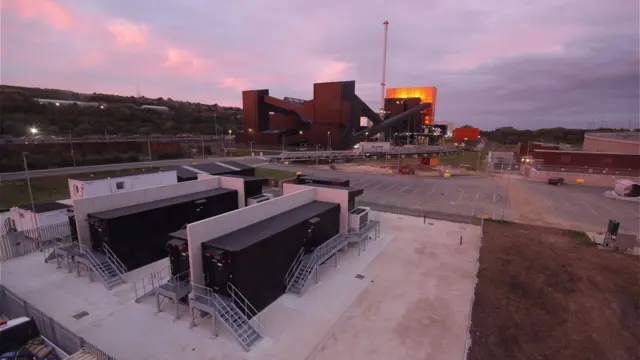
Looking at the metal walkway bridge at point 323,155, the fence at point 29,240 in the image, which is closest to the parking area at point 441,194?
the metal walkway bridge at point 323,155

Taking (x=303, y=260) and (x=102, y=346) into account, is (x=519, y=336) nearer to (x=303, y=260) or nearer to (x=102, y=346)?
(x=303, y=260)

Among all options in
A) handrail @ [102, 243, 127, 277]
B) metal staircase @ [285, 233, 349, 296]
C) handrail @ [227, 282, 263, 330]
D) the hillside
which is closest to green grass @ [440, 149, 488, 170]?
Result: metal staircase @ [285, 233, 349, 296]

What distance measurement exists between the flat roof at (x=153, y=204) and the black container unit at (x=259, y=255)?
6.88 metres

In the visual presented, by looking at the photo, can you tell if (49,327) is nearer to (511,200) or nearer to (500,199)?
(500,199)

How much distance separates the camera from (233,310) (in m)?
11.6

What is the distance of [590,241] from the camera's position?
21703mm

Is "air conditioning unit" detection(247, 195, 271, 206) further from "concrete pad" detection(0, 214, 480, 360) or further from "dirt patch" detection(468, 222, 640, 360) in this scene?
"dirt patch" detection(468, 222, 640, 360)

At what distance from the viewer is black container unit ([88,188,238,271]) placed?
15705 millimetres

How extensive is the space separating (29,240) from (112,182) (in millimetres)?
6480

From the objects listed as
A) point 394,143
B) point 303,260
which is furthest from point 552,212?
point 394,143

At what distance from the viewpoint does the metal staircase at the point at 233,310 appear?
11.1m

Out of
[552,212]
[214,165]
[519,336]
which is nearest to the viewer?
[519,336]

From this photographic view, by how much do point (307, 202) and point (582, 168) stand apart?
4820cm

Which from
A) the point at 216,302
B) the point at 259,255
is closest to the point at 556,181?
the point at 259,255
